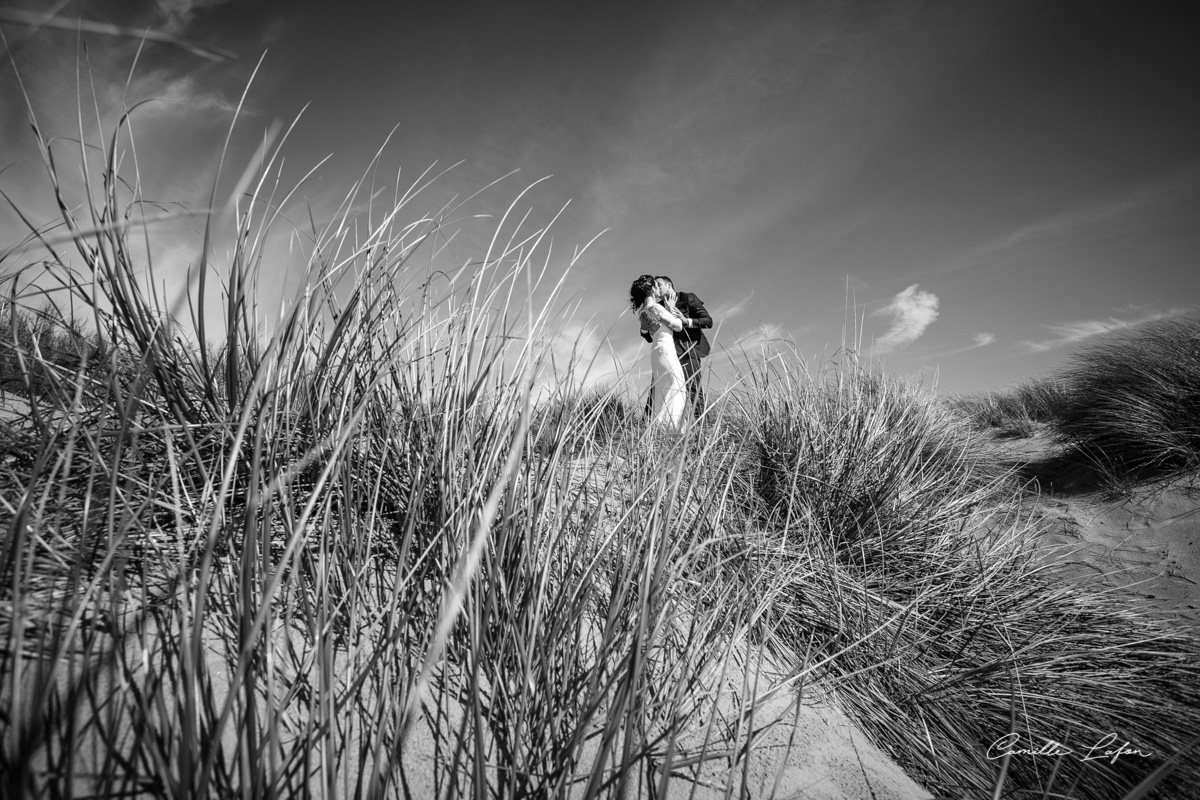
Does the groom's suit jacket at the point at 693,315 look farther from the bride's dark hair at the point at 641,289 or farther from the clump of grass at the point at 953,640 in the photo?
the clump of grass at the point at 953,640

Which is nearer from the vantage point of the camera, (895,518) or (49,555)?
(49,555)

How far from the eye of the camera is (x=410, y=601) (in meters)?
0.68

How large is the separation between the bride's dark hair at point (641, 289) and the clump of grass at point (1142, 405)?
392cm

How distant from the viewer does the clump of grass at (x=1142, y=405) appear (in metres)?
3.11

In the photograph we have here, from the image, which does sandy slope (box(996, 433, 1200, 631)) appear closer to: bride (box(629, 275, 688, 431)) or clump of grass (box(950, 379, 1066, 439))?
clump of grass (box(950, 379, 1066, 439))

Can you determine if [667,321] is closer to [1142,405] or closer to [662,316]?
[662,316]

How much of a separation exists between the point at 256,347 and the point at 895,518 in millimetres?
2284

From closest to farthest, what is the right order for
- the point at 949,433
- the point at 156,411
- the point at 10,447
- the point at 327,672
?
the point at 327,672 → the point at 10,447 → the point at 156,411 → the point at 949,433

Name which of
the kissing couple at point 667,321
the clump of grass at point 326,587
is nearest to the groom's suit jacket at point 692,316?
the kissing couple at point 667,321

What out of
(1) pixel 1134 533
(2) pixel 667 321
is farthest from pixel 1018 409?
(2) pixel 667 321

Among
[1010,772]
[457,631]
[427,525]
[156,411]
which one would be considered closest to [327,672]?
[457,631]

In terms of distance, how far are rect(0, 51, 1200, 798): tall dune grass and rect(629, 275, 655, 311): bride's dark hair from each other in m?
3.59

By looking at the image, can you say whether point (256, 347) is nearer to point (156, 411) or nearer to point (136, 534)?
point (156, 411)

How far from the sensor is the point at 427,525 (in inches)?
35.0
